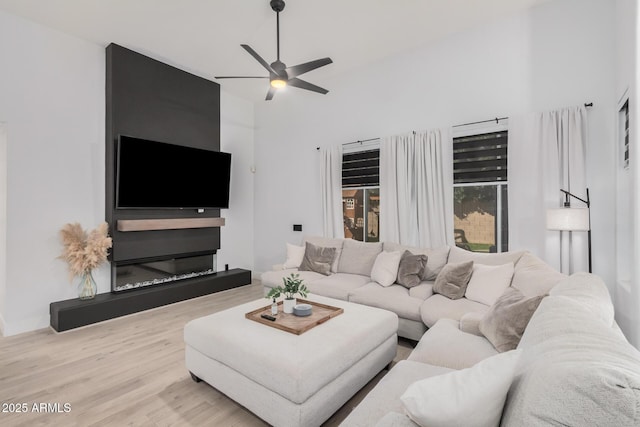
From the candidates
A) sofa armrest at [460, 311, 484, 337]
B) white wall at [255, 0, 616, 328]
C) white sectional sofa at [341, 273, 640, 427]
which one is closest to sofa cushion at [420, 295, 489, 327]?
sofa armrest at [460, 311, 484, 337]

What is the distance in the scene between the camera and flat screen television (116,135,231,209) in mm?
4055

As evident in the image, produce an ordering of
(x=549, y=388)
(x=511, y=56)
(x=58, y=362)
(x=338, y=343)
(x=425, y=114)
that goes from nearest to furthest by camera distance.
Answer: (x=549, y=388) < (x=338, y=343) < (x=58, y=362) < (x=511, y=56) < (x=425, y=114)

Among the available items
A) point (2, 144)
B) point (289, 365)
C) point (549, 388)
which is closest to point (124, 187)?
point (2, 144)

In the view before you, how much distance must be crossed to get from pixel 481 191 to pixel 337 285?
2.12 m

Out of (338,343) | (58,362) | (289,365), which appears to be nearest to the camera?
(289,365)

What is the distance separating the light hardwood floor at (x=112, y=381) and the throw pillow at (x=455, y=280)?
0.65 m

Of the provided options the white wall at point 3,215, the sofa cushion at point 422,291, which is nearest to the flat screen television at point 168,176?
the white wall at point 3,215

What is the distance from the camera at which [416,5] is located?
335 centimetres

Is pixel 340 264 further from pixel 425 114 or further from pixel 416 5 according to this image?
pixel 416 5

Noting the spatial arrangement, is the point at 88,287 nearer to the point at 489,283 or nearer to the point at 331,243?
the point at 331,243

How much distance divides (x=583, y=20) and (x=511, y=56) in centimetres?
65

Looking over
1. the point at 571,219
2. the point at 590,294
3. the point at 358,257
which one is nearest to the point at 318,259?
the point at 358,257

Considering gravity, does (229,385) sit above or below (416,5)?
below

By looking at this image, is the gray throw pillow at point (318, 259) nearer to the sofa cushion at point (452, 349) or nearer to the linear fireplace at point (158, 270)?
the linear fireplace at point (158, 270)
